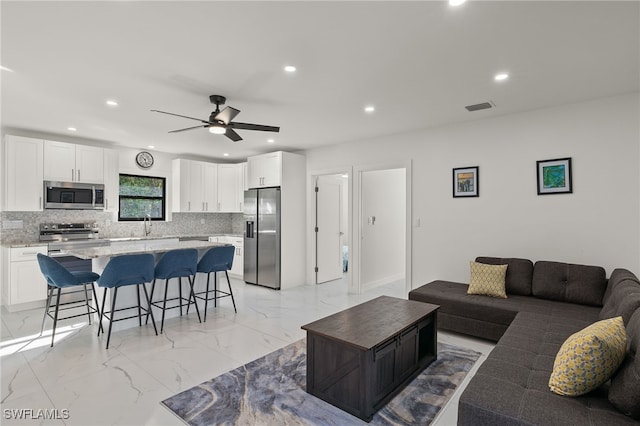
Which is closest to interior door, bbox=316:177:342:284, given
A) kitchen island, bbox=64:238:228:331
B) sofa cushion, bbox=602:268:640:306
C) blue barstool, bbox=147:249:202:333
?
kitchen island, bbox=64:238:228:331

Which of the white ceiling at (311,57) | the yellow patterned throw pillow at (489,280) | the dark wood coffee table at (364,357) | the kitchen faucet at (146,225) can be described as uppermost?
the white ceiling at (311,57)

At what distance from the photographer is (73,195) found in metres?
5.17

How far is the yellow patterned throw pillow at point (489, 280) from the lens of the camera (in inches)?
142

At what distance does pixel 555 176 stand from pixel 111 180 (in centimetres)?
646

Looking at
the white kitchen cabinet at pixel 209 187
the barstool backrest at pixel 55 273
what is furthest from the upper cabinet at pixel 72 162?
the barstool backrest at pixel 55 273

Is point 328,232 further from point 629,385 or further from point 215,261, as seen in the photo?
point 629,385

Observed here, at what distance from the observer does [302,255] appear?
6.29m

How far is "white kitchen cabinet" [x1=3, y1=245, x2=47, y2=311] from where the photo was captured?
4.46 metres

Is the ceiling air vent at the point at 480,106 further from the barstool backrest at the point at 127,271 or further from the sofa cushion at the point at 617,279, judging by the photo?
the barstool backrest at the point at 127,271

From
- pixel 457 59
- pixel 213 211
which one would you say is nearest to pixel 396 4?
pixel 457 59

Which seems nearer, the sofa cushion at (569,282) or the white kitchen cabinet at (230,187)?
the sofa cushion at (569,282)

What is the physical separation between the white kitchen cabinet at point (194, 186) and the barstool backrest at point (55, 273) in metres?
3.36

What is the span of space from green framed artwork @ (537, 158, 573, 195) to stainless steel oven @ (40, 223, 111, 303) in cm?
604

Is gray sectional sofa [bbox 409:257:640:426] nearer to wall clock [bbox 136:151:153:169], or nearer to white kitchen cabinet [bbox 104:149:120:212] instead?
white kitchen cabinet [bbox 104:149:120:212]
